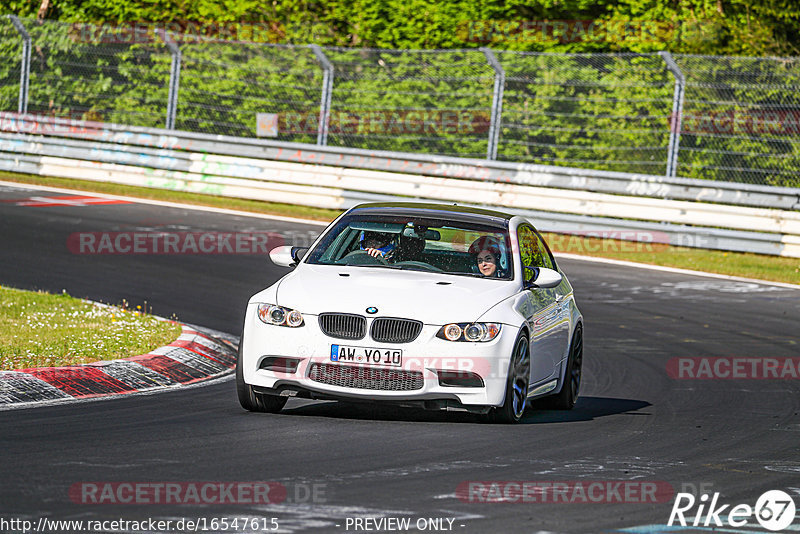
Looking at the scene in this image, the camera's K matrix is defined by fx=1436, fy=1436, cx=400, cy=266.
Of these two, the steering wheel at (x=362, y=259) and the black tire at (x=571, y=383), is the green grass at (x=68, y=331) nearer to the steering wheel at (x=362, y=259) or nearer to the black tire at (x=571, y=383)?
the steering wheel at (x=362, y=259)

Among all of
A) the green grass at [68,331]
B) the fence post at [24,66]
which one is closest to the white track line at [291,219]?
the fence post at [24,66]

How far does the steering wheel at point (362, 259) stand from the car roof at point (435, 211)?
1.61ft

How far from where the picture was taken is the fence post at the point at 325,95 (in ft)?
78.3

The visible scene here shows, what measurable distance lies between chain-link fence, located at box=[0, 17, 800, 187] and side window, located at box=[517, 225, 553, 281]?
10.4m

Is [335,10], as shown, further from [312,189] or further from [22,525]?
[22,525]

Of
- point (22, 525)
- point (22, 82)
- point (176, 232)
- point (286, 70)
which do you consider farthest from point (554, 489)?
point (22, 82)

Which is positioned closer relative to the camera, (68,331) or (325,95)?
(68,331)

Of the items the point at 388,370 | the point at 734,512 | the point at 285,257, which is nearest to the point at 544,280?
the point at 388,370

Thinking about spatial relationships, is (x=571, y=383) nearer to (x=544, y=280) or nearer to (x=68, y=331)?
(x=544, y=280)

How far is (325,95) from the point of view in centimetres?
2412

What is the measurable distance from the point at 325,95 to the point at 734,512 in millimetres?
18097

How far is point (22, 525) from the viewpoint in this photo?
18.9ft

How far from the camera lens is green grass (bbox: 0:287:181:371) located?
1050 cm

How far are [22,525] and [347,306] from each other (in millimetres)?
3497
